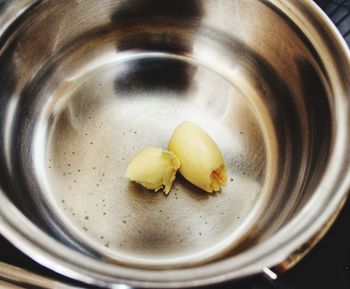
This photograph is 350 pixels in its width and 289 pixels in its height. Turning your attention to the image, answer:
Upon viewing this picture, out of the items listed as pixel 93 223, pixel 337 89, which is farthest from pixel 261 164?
pixel 93 223

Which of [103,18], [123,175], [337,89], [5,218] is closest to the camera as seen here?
[5,218]

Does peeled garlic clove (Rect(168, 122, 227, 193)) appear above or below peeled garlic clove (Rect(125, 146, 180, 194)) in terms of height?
above

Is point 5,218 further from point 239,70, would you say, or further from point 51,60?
point 239,70
